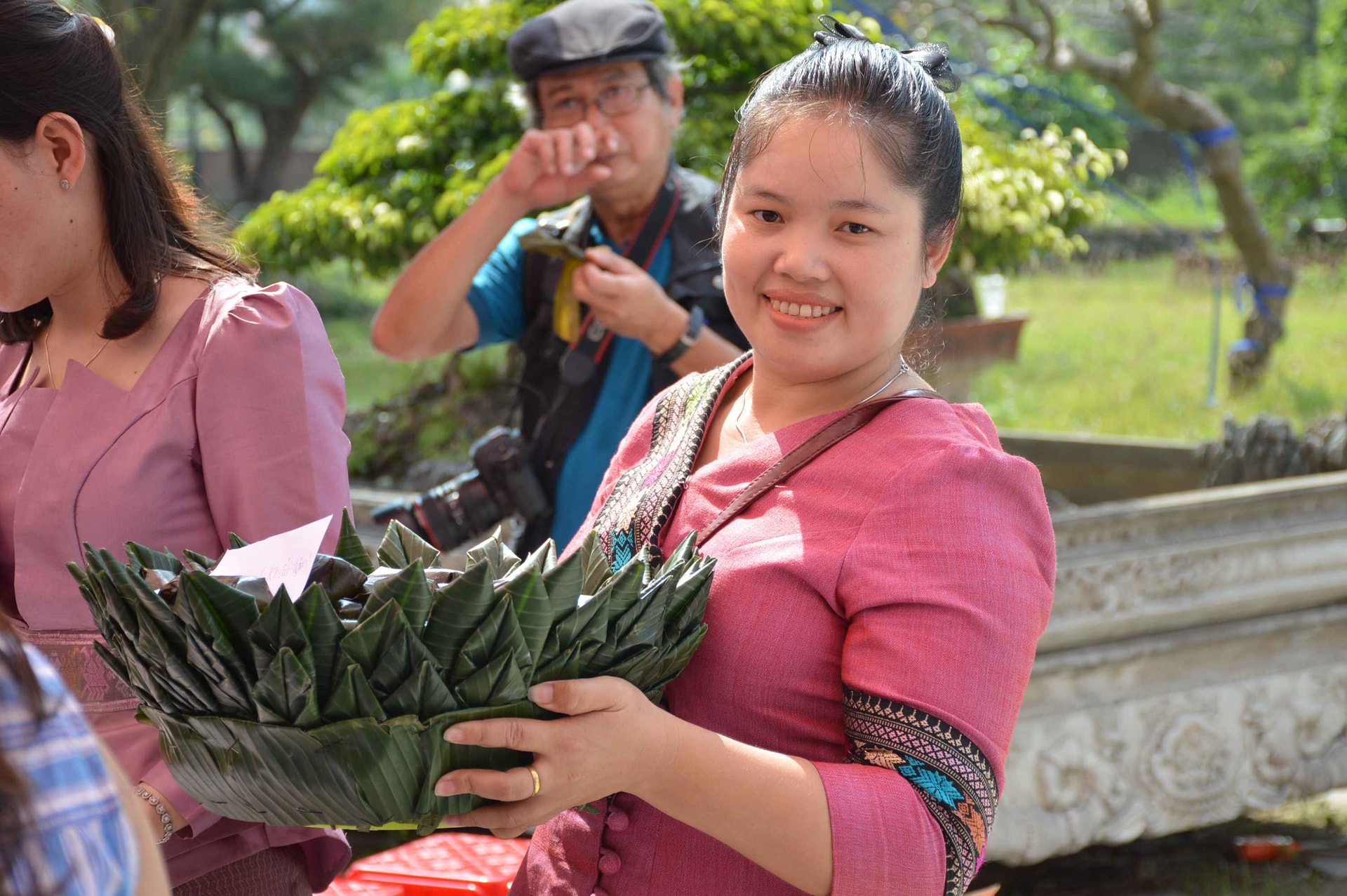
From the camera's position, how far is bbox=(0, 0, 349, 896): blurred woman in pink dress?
1.31 m

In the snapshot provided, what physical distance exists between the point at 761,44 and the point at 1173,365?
250 inches

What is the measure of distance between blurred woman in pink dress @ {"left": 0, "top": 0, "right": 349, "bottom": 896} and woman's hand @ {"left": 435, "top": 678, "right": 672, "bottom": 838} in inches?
18.8

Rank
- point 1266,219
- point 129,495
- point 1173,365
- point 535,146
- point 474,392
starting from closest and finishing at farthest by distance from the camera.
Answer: point 129,495 < point 535,146 < point 474,392 < point 1173,365 < point 1266,219

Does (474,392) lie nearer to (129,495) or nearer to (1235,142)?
(1235,142)

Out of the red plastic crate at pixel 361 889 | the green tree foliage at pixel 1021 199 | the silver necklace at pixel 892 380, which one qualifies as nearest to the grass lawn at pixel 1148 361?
the green tree foliage at pixel 1021 199

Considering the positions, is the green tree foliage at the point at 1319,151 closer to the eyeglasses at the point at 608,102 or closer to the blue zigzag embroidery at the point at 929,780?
the eyeglasses at the point at 608,102

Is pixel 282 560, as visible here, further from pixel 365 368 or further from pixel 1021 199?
pixel 365 368

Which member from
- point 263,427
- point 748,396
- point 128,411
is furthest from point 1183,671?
point 128,411

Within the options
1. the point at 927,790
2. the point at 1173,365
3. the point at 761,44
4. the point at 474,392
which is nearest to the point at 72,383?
the point at 927,790

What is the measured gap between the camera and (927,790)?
97 cm

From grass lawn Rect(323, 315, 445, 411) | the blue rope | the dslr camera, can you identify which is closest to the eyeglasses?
the dslr camera

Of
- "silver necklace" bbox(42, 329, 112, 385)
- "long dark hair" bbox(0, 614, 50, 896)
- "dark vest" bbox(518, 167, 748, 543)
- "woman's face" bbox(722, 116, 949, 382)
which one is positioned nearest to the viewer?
"long dark hair" bbox(0, 614, 50, 896)

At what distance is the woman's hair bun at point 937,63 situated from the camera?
1203 millimetres

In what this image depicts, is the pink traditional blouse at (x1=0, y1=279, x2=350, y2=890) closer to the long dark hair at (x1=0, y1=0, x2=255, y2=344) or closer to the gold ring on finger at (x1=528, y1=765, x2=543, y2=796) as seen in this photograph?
the long dark hair at (x1=0, y1=0, x2=255, y2=344)
